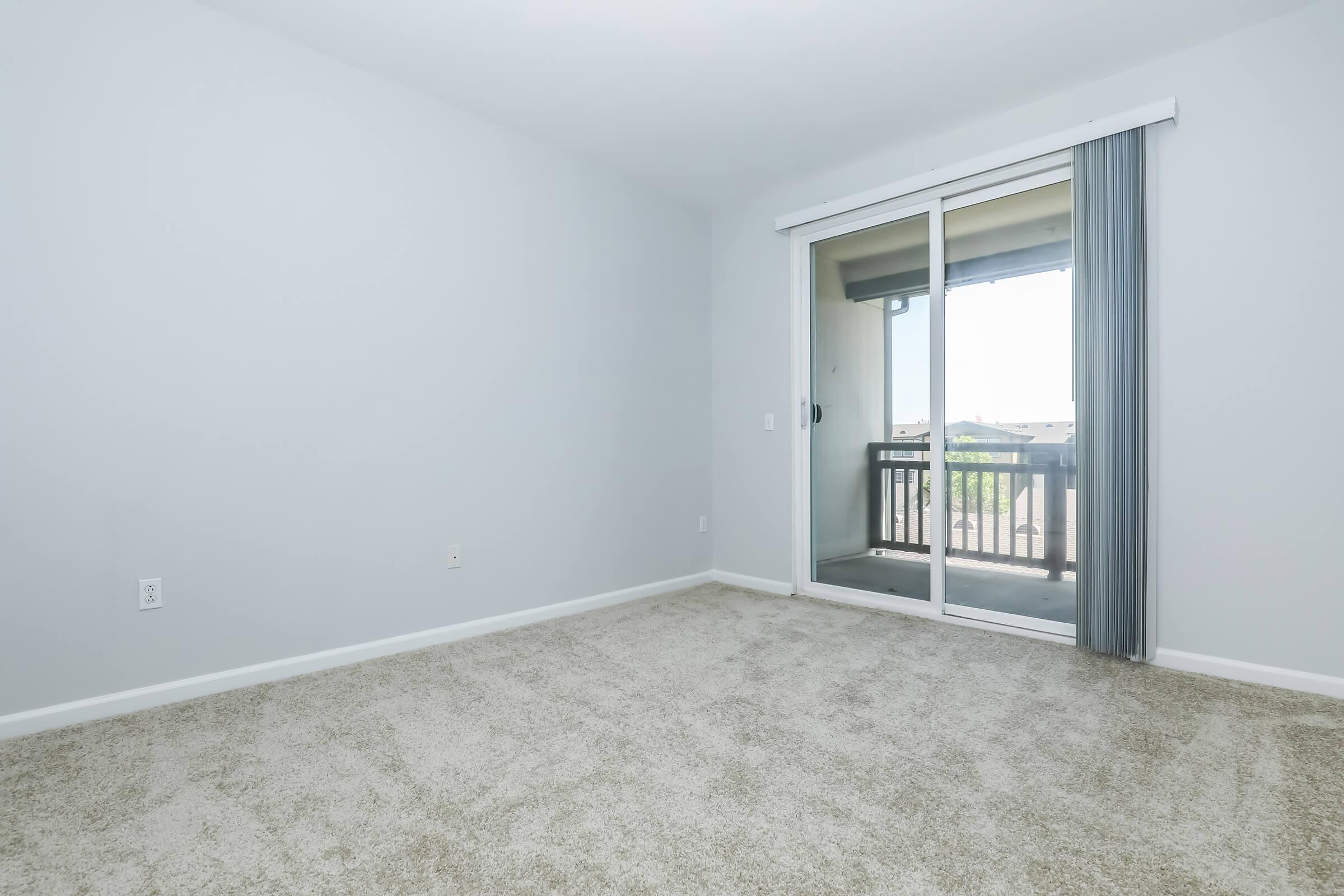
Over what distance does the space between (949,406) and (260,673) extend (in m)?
3.44

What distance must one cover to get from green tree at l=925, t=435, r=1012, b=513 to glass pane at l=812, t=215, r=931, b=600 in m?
0.14

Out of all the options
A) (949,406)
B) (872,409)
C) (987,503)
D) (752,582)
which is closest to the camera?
(987,503)

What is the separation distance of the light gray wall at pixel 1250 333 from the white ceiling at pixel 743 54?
0.22 metres

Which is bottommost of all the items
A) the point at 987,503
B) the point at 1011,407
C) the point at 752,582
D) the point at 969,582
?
the point at 752,582

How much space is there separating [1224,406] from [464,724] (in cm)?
316

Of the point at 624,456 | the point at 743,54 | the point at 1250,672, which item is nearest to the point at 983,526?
the point at 1250,672

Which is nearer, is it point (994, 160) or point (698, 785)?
point (698, 785)

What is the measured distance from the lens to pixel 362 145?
2.93 m

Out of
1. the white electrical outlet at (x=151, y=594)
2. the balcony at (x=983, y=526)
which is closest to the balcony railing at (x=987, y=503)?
the balcony at (x=983, y=526)

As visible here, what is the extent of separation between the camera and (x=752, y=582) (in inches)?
171

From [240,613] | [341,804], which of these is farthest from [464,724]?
Result: [240,613]

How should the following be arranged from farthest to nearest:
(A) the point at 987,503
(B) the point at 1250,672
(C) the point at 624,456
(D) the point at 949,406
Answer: (C) the point at 624,456
(D) the point at 949,406
(A) the point at 987,503
(B) the point at 1250,672

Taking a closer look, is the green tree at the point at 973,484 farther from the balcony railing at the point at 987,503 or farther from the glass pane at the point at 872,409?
the glass pane at the point at 872,409

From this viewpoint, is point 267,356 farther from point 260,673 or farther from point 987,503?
point 987,503
